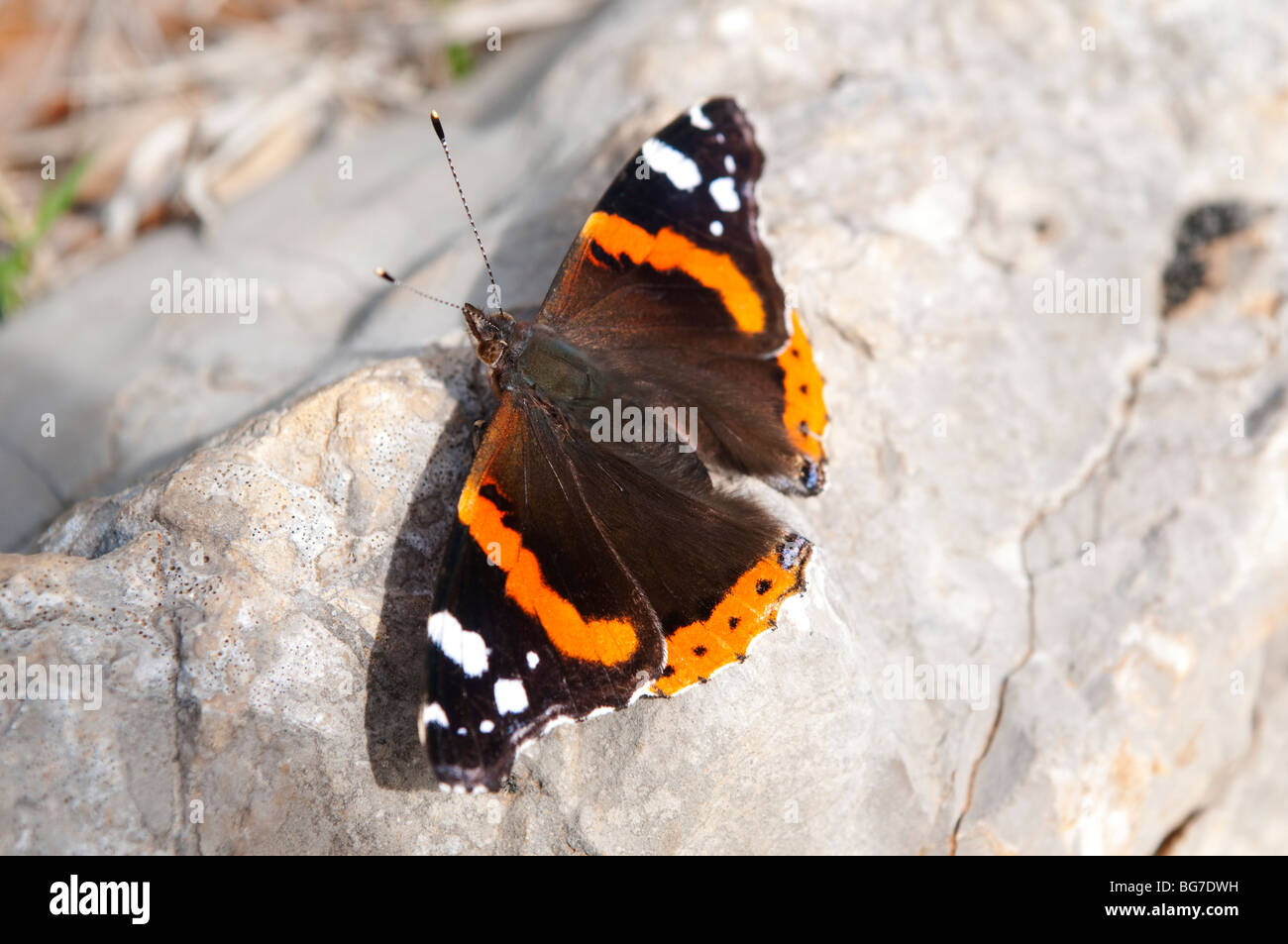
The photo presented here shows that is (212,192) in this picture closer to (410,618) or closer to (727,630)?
(410,618)

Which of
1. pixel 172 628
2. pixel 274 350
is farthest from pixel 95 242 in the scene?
pixel 172 628

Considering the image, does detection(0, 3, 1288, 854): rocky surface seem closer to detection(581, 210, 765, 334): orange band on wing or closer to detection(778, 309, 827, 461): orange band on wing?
detection(778, 309, 827, 461): orange band on wing

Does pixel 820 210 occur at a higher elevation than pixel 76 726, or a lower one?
higher

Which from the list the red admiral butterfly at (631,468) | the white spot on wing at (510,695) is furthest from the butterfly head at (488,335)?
the white spot on wing at (510,695)

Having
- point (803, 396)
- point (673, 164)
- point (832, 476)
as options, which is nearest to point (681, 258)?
point (673, 164)

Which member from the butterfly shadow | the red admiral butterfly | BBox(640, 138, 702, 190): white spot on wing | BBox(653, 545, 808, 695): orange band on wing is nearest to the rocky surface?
the butterfly shadow

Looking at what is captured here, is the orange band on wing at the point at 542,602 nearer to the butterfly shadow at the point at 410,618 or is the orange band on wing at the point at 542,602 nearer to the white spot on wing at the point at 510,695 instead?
the white spot on wing at the point at 510,695
